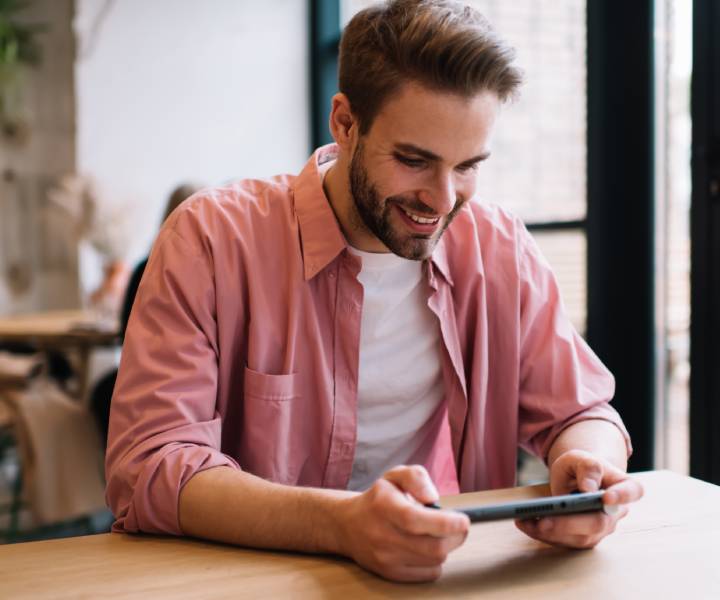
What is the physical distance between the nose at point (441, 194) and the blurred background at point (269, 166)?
89cm

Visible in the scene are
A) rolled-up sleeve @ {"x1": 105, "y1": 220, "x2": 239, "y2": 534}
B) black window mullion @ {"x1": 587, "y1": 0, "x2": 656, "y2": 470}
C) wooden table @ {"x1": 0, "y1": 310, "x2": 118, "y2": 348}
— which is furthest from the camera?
wooden table @ {"x1": 0, "y1": 310, "x2": 118, "y2": 348}

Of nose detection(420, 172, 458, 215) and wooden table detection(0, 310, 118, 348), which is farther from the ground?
nose detection(420, 172, 458, 215)

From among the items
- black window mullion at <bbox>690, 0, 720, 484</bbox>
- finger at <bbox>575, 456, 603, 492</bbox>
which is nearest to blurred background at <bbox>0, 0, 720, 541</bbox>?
black window mullion at <bbox>690, 0, 720, 484</bbox>

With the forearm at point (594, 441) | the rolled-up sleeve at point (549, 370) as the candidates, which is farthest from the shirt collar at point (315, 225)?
the forearm at point (594, 441)

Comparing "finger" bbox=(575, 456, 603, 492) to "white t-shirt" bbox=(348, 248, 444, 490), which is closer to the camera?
"finger" bbox=(575, 456, 603, 492)

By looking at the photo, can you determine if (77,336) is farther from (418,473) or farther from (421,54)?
(418,473)

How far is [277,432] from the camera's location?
1260 millimetres

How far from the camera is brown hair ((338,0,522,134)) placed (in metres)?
1.18

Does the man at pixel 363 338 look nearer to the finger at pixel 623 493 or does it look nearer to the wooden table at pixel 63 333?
the finger at pixel 623 493

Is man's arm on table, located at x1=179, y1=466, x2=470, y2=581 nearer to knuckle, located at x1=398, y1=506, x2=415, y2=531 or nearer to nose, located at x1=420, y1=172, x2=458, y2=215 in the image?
knuckle, located at x1=398, y1=506, x2=415, y2=531

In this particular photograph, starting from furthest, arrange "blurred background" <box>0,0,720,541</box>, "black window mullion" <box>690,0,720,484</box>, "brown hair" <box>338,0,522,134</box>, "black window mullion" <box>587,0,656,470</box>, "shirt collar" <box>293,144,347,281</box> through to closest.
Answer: "black window mullion" <box>587,0,656,470</box>, "blurred background" <box>0,0,720,541</box>, "black window mullion" <box>690,0,720,484</box>, "shirt collar" <box>293,144,347,281</box>, "brown hair" <box>338,0,522,134</box>

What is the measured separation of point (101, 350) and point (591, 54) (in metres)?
2.24

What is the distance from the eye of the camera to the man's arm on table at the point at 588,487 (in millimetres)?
924

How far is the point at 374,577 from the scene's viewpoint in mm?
864
